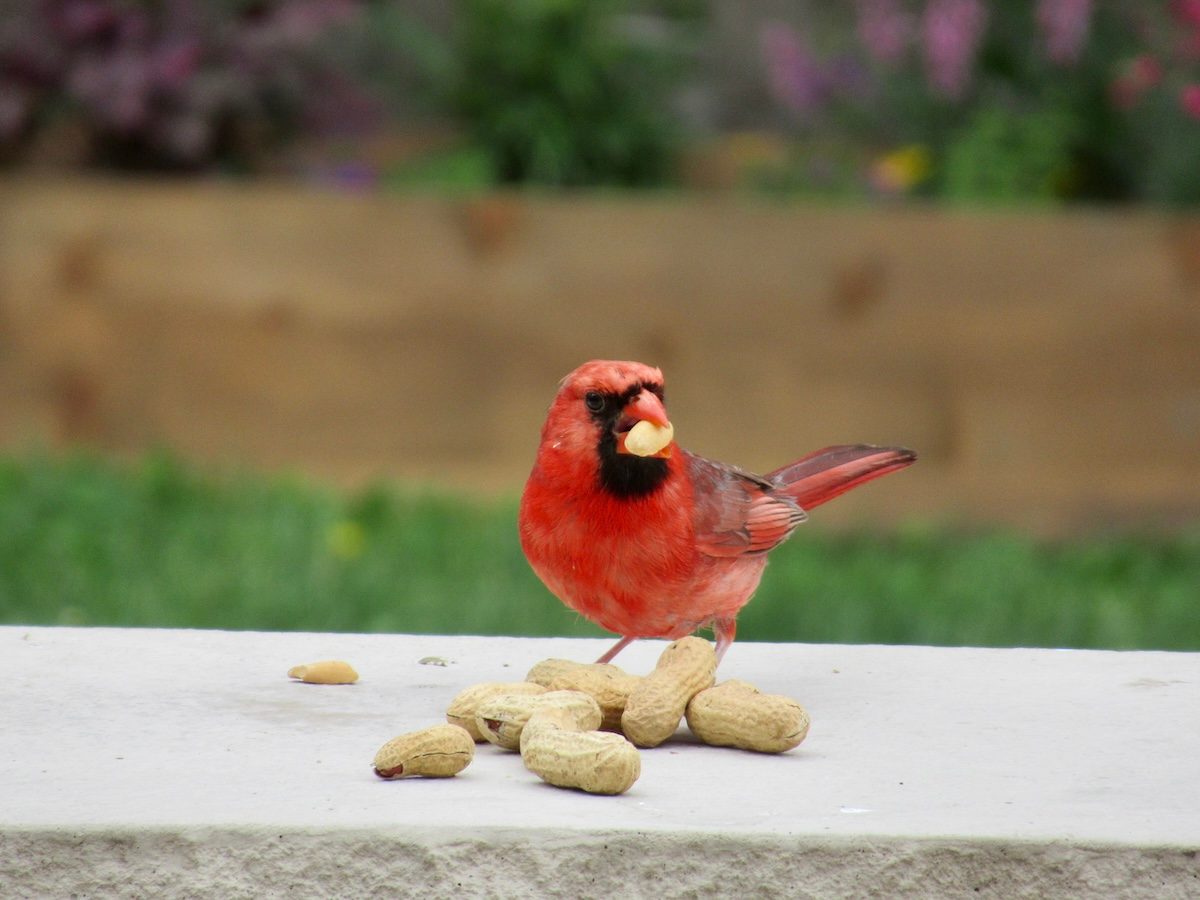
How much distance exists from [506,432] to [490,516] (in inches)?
14.1

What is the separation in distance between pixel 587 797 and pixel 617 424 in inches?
13.9

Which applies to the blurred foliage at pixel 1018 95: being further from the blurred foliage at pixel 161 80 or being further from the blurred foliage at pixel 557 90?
the blurred foliage at pixel 161 80

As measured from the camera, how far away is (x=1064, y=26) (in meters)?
3.74

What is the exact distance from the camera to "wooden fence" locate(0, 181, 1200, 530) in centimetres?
373

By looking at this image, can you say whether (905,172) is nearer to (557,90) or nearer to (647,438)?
(557,90)

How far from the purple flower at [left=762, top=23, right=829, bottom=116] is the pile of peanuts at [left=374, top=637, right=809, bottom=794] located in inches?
114

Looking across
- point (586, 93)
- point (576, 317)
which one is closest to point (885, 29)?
point (586, 93)

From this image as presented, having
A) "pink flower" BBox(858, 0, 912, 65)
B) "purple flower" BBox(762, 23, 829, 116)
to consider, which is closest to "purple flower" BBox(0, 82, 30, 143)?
"purple flower" BBox(762, 23, 829, 116)

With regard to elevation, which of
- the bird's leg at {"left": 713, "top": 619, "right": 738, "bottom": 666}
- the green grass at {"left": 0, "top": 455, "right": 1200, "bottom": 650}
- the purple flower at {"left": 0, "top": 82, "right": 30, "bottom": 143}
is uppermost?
the purple flower at {"left": 0, "top": 82, "right": 30, "bottom": 143}

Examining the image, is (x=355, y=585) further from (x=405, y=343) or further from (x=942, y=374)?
(x=942, y=374)

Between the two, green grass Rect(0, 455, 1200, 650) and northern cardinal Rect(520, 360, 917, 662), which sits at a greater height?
northern cardinal Rect(520, 360, 917, 662)

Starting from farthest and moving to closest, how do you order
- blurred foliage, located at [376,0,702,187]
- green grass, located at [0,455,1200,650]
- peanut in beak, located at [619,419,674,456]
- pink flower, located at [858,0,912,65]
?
blurred foliage, located at [376,0,702,187] → pink flower, located at [858,0,912,65] → green grass, located at [0,455,1200,650] → peanut in beak, located at [619,419,674,456]

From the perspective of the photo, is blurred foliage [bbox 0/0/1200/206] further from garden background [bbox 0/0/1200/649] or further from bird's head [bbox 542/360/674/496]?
bird's head [bbox 542/360/674/496]

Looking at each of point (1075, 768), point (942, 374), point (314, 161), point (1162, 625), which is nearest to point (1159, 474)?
point (942, 374)
